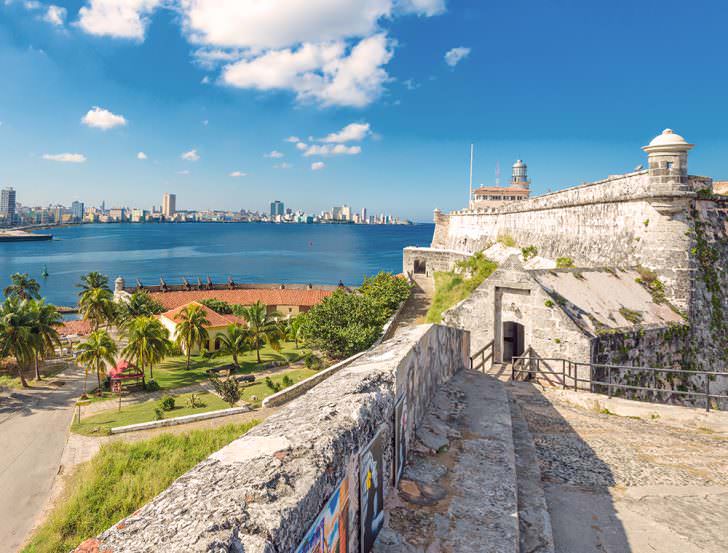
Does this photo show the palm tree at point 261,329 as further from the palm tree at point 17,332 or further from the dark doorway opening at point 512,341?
the dark doorway opening at point 512,341

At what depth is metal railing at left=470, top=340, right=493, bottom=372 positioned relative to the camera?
1399 cm

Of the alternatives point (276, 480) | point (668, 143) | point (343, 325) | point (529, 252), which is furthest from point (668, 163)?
point (343, 325)

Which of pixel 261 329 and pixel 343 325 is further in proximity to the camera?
pixel 261 329

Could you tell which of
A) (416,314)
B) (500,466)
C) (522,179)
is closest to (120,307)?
(416,314)

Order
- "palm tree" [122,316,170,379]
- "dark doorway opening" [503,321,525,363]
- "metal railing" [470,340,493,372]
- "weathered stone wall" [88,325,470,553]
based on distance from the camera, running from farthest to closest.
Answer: "palm tree" [122,316,170,379], "dark doorway opening" [503,321,525,363], "metal railing" [470,340,493,372], "weathered stone wall" [88,325,470,553]

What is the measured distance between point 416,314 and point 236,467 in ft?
117

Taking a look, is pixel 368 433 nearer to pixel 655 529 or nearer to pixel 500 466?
pixel 500 466

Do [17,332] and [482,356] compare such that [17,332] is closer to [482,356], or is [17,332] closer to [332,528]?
[482,356]

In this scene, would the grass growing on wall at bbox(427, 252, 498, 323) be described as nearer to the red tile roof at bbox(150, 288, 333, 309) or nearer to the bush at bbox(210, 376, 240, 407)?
the bush at bbox(210, 376, 240, 407)

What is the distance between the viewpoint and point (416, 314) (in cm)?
3772

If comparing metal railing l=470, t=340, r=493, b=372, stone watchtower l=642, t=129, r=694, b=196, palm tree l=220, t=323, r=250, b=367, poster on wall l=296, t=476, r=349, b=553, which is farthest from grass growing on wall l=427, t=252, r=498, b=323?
poster on wall l=296, t=476, r=349, b=553

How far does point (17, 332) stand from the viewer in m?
32.0

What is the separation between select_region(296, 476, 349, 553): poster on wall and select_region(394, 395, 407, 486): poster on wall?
1.40m

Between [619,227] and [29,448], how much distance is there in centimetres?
3024
